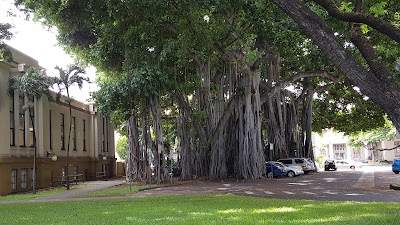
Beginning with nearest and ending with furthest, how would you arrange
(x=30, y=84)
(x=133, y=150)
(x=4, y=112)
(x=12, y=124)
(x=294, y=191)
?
(x=294, y=191), (x=30, y=84), (x=4, y=112), (x=12, y=124), (x=133, y=150)

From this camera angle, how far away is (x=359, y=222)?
866 cm

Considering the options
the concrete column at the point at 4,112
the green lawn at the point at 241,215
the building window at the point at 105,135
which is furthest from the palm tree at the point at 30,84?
the building window at the point at 105,135

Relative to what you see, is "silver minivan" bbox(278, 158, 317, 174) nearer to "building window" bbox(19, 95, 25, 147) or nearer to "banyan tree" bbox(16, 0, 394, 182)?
"banyan tree" bbox(16, 0, 394, 182)

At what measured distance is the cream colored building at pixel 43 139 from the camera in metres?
24.4

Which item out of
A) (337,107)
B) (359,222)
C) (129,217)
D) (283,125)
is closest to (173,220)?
(129,217)

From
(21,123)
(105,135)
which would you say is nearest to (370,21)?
(21,123)

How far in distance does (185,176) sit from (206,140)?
2598mm

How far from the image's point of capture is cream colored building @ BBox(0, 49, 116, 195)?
2444 centimetres

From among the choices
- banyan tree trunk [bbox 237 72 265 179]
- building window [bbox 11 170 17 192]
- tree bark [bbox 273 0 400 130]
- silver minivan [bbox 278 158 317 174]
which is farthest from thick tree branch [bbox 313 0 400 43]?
silver minivan [bbox 278 158 317 174]

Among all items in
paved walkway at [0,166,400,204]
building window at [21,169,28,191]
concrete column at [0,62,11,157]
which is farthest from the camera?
building window at [21,169,28,191]

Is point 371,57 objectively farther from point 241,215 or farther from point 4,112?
point 4,112

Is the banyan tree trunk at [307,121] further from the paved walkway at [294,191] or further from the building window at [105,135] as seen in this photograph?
the building window at [105,135]

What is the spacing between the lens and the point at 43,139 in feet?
94.2

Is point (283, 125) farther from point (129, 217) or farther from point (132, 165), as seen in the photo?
point (129, 217)
